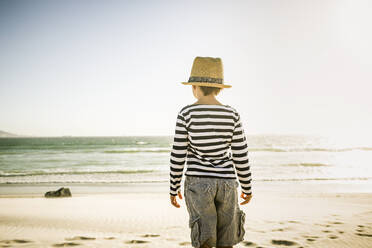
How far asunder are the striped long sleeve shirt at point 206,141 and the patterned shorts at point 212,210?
2.6 inches

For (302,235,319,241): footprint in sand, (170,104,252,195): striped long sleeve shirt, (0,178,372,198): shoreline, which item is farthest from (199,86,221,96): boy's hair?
(0,178,372,198): shoreline

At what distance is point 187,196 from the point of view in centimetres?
215

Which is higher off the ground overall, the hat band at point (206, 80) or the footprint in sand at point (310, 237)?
the hat band at point (206, 80)

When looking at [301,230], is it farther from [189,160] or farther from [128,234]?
[189,160]

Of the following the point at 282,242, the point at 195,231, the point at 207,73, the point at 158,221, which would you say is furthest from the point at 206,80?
the point at 158,221

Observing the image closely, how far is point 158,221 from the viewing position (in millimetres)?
5461

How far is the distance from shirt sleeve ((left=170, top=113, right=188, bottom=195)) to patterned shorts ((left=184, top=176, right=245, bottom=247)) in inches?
4.1

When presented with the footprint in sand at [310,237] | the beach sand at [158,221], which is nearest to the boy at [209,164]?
the beach sand at [158,221]

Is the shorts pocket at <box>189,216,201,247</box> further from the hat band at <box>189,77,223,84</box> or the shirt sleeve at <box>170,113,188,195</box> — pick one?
the hat band at <box>189,77,223,84</box>

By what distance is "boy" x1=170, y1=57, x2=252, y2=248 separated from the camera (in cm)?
208

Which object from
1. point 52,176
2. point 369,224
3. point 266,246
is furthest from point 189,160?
point 52,176

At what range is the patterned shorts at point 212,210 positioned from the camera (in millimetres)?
2070

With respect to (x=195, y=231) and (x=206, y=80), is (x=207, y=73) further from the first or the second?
(x=195, y=231)

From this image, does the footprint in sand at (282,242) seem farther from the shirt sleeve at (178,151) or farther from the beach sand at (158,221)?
the shirt sleeve at (178,151)
